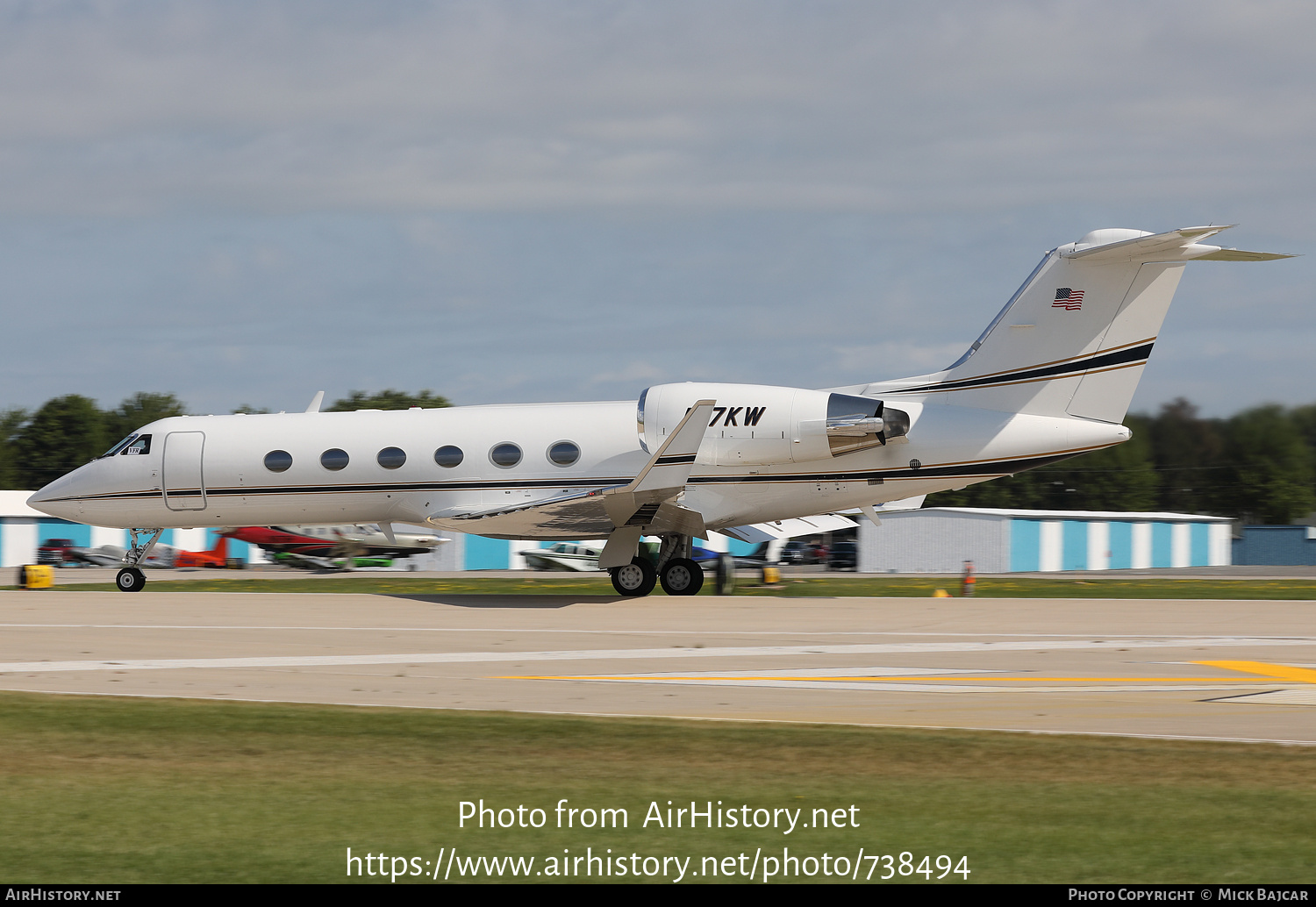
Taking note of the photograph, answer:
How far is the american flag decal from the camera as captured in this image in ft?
66.3

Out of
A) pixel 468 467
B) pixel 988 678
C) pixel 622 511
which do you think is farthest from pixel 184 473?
pixel 988 678

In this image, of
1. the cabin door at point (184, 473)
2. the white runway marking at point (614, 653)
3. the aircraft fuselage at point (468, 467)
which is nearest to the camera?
the white runway marking at point (614, 653)

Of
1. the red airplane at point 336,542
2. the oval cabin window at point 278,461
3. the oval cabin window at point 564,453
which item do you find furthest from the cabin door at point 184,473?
the red airplane at point 336,542

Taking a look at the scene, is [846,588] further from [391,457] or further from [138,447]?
[138,447]

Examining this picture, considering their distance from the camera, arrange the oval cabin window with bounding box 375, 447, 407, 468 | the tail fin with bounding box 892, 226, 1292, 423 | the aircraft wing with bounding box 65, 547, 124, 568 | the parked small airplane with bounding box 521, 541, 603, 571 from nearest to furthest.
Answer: the tail fin with bounding box 892, 226, 1292, 423 → the oval cabin window with bounding box 375, 447, 407, 468 → the parked small airplane with bounding box 521, 541, 603, 571 → the aircraft wing with bounding box 65, 547, 124, 568

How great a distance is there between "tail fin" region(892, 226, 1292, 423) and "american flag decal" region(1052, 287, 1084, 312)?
1cm

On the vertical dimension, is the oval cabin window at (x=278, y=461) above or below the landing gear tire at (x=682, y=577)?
above

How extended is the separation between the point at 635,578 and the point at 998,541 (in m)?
33.3

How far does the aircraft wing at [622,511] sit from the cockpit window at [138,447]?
6.15 metres

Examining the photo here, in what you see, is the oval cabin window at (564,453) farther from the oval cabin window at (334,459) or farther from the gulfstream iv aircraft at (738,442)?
the oval cabin window at (334,459)

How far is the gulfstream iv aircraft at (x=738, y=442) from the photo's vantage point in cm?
2008

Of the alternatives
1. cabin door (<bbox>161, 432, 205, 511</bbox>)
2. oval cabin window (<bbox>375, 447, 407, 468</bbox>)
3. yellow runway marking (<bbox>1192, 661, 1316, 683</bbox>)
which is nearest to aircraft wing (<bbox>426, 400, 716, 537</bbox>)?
oval cabin window (<bbox>375, 447, 407, 468</bbox>)

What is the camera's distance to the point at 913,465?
20.5m

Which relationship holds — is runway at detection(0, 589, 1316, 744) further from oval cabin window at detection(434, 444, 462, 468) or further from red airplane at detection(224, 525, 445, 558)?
red airplane at detection(224, 525, 445, 558)
